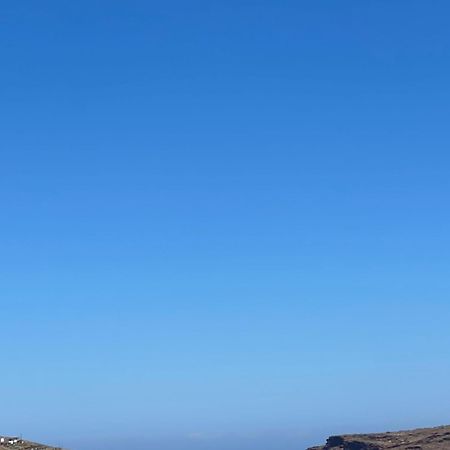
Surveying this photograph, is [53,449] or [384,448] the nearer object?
[53,449]

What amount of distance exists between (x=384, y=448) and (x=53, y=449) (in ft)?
279

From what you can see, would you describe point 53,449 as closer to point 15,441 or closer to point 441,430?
point 15,441

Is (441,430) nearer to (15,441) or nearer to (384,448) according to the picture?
(384,448)

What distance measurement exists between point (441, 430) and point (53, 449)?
10250 cm

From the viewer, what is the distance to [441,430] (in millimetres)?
195250

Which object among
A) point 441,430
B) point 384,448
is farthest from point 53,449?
point 441,430

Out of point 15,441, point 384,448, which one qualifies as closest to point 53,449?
point 15,441

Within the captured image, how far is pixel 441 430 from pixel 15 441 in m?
108

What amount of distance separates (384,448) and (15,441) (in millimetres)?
90184

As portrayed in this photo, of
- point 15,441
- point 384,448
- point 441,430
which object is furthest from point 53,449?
point 441,430

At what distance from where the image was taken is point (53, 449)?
14562 centimetres

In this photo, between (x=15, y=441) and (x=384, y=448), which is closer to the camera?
(x=15, y=441)

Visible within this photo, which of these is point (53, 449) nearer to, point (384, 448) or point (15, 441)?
point (15, 441)

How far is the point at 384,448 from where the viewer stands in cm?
18788
